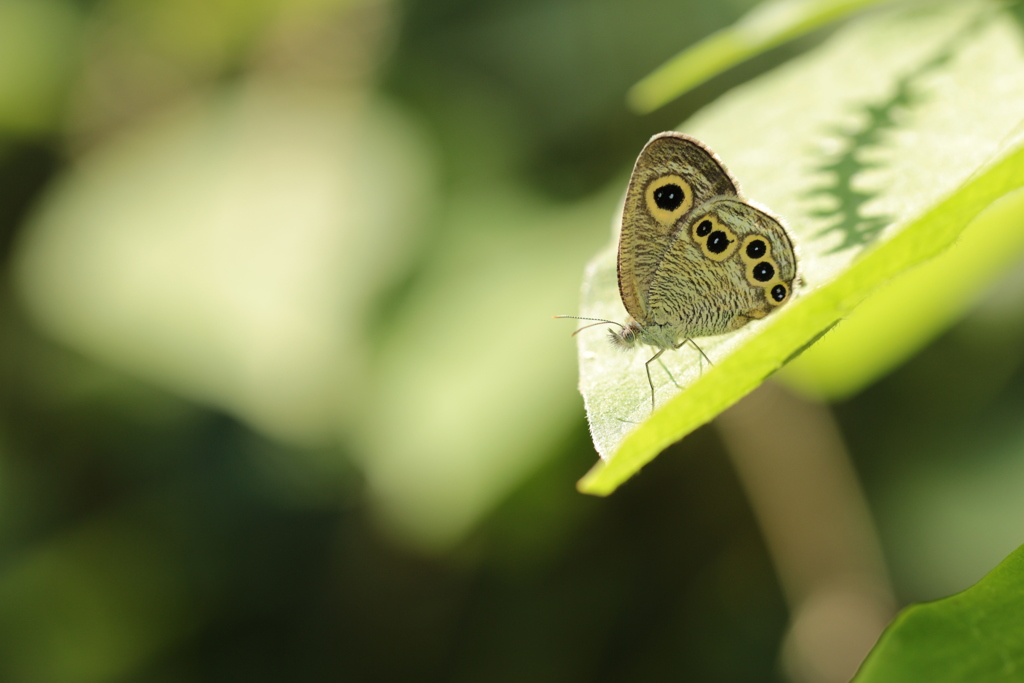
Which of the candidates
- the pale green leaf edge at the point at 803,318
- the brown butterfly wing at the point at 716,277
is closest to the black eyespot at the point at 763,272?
the brown butterfly wing at the point at 716,277

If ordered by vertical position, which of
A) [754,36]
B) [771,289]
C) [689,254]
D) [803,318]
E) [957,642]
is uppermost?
[754,36]

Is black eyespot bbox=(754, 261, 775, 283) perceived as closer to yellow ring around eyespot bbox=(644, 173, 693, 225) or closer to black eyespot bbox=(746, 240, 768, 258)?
black eyespot bbox=(746, 240, 768, 258)

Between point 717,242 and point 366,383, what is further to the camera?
point 366,383

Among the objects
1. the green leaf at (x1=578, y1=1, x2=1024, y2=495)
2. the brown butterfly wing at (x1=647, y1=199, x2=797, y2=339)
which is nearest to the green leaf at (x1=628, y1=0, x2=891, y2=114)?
the green leaf at (x1=578, y1=1, x2=1024, y2=495)

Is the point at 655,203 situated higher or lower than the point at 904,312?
higher

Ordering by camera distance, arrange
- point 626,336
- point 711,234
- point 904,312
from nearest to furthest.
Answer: point 626,336
point 711,234
point 904,312

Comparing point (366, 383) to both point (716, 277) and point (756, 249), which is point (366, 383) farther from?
point (756, 249)

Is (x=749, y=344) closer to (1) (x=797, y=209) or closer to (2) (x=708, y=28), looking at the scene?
(1) (x=797, y=209)

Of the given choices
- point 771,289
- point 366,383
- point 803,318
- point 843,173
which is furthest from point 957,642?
point 366,383
